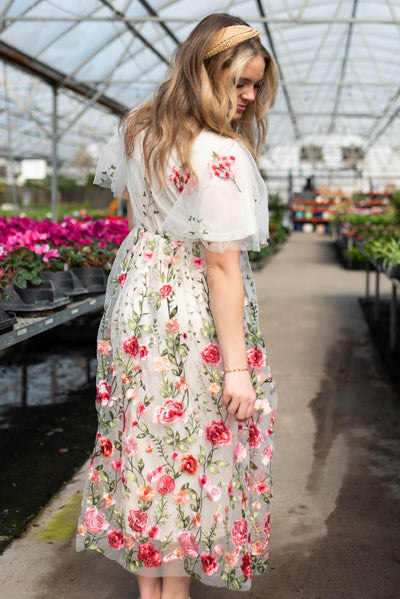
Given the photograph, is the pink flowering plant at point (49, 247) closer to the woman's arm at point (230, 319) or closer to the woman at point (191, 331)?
the woman at point (191, 331)

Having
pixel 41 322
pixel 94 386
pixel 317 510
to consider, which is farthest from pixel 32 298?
pixel 94 386

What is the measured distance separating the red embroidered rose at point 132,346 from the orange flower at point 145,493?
268 mm

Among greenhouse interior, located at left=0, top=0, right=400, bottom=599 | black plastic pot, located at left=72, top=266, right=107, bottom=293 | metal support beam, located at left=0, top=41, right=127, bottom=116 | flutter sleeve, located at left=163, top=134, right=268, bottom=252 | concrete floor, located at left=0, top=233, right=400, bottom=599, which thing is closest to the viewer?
flutter sleeve, located at left=163, top=134, right=268, bottom=252

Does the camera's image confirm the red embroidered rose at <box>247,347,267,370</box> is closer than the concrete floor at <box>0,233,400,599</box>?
Yes

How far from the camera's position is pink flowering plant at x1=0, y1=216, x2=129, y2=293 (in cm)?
278

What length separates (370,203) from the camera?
1809cm

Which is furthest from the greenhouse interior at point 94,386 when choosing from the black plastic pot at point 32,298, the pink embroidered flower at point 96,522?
the pink embroidered flower at point 96,522

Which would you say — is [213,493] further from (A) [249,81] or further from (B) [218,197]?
(A) [249,81]

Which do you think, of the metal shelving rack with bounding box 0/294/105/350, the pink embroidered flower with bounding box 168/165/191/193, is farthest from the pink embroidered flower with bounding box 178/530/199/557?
the metal shelving rack with bounding box 0/294/105/350

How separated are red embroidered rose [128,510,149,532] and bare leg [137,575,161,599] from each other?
0.50 ft

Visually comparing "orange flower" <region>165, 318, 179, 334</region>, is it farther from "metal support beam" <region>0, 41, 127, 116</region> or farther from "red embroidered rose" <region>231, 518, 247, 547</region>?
"metal support beam" <region>0, 41, 127, 116</region>

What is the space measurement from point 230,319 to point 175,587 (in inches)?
24.1

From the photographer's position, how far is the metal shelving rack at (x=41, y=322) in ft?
7.47

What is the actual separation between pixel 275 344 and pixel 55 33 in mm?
5876
